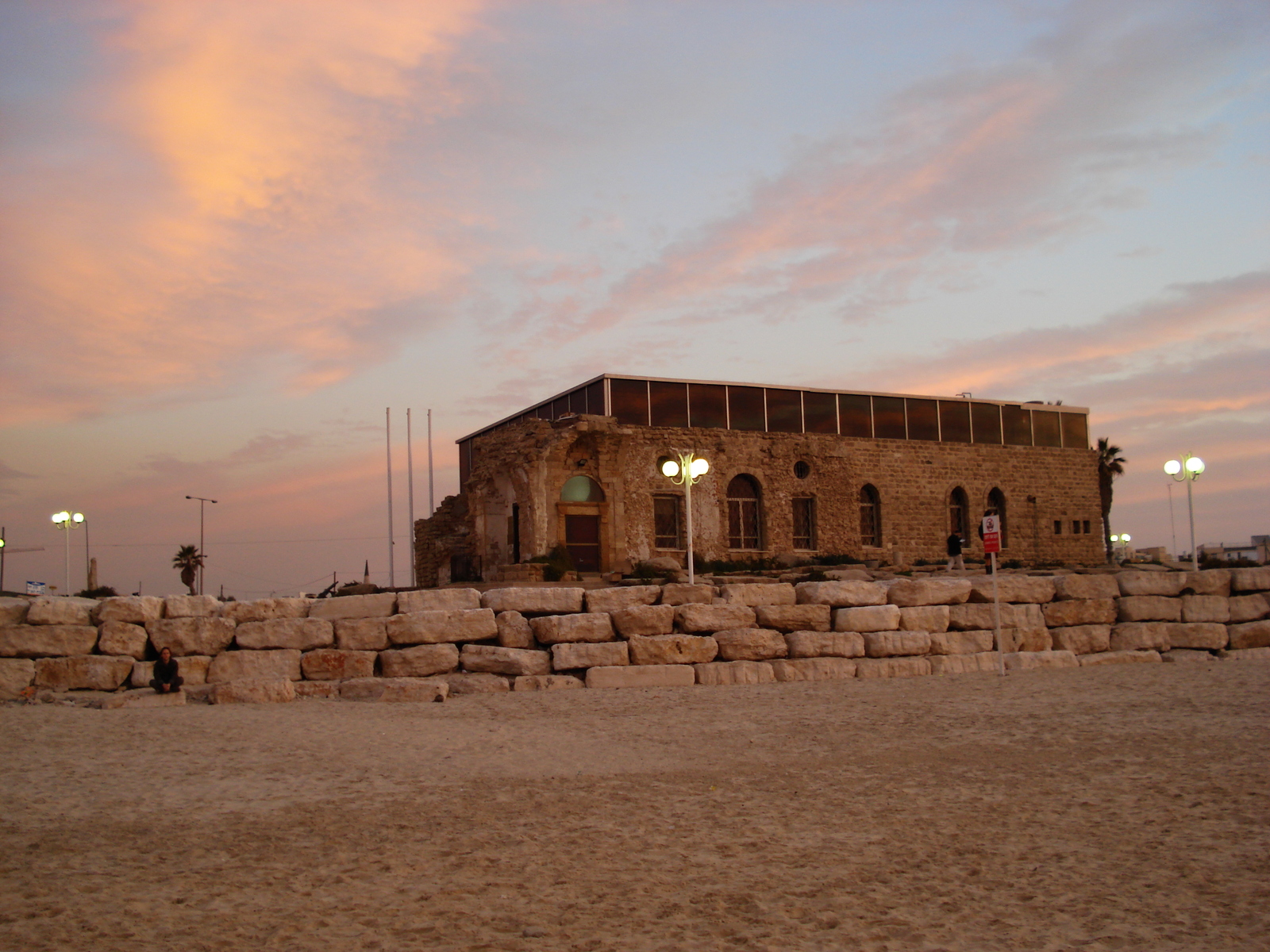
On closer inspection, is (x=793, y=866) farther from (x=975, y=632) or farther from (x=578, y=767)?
(x=975, y=632)

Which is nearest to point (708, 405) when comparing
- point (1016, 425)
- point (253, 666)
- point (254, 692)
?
point (1016, 425)

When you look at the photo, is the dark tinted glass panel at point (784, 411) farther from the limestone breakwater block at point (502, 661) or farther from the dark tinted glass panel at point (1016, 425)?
the limestone breakwater block at point (502, 661)

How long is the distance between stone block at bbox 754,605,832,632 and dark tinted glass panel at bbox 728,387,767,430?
18709 mm

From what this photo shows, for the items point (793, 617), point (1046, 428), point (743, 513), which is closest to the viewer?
point (793, 617)

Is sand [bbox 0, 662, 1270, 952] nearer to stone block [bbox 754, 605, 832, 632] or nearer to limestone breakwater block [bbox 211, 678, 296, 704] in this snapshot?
limestone breakwater block [bbox 211, 678, 296, 704]

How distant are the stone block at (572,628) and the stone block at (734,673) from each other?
1.19m

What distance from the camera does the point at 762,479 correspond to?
3159 cm

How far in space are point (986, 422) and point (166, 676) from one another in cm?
3136

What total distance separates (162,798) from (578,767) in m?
2.91

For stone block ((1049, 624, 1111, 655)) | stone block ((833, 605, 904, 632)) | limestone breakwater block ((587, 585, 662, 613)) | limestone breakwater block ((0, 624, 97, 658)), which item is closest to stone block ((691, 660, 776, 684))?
limestone breakwater block ((587, 585, 662, 613))

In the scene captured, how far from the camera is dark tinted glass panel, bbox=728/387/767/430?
104ft

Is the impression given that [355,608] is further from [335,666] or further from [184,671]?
[184,671]

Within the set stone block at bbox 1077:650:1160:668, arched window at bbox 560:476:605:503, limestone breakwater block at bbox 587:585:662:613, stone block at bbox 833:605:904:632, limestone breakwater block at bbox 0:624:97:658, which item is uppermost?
arched window at bbox 560:476:605:503

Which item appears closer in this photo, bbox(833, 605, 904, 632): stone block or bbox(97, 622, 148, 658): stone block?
bbox(97, 622, 148, 658): stone block
